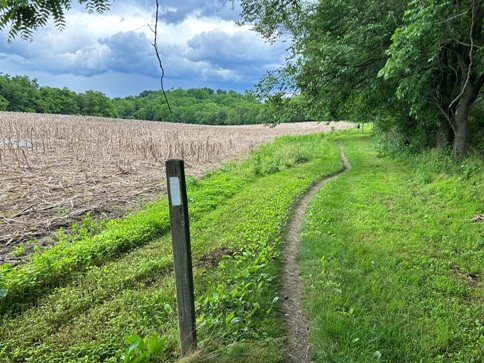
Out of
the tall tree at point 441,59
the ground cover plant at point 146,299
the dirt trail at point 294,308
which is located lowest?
the dirt trail at point 294,308

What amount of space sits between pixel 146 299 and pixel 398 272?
12.6 feet

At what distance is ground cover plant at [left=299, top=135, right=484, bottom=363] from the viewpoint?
304 centimetres

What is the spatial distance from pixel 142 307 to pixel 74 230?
11.0 feet

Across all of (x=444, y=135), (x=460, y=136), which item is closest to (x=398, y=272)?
(x=460, y=136)

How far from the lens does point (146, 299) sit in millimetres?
3709

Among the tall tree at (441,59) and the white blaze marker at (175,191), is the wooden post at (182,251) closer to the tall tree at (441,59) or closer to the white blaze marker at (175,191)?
the white blaze marker at (175,191)

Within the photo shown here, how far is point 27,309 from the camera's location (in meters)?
3.59

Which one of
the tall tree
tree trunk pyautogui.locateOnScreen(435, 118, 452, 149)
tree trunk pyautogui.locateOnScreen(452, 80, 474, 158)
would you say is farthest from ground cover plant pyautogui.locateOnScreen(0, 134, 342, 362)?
tree trunk pyautogui.locateOnScreen(435, 118, 452, 149)

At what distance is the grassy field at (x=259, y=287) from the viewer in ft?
9.57

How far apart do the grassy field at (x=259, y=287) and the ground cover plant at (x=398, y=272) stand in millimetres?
20

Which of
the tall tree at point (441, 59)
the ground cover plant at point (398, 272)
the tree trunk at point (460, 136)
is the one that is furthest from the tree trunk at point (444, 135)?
the ground cover plant at point (398, 272)

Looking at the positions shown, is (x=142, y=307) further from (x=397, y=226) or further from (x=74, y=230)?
(x=397, y=226)

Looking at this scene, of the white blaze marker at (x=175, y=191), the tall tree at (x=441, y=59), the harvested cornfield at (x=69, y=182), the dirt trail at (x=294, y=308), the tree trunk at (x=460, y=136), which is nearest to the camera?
the white blaze marker at (x=175, y=191)

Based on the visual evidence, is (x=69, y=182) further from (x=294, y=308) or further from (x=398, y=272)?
(x=398, y=272)
